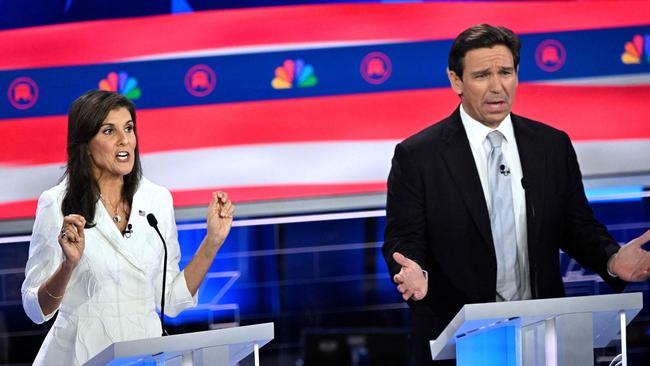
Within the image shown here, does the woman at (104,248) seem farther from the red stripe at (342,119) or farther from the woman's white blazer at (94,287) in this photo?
the red stripe at (342,119)

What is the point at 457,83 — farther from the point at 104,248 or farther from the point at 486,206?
the point at 104,248

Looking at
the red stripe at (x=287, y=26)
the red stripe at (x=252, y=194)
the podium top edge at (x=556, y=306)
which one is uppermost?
the red stripe at (x=287, y=26)

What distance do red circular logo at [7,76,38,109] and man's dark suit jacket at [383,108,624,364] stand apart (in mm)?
1958

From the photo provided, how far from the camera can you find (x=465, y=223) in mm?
3572

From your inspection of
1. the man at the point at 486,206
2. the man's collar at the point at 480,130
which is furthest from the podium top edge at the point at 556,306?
the man's collar at the point at 480,130

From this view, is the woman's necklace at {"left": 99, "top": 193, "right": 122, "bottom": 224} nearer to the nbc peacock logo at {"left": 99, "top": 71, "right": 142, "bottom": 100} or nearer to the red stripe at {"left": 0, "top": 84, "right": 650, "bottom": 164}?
the red stripe at {"left": 0, "top": 84, "right": 650, "bottom": 164}

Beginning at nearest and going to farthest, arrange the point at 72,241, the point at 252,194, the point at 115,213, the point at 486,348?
the point at 486,348 → the point at 72,241 → the point at 115,213 → the point at 252,194

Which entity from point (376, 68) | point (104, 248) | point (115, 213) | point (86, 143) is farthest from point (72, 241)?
point (376, 68)

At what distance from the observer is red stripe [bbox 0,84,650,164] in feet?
16.0

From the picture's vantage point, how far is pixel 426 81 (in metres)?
4.98

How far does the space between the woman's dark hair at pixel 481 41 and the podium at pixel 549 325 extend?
121 cm

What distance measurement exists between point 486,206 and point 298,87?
5.38ft

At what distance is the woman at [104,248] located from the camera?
3.39 metres

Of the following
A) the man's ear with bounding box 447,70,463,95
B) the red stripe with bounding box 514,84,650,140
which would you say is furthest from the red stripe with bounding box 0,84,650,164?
the man's ear with bounding box 447,70,463,95
